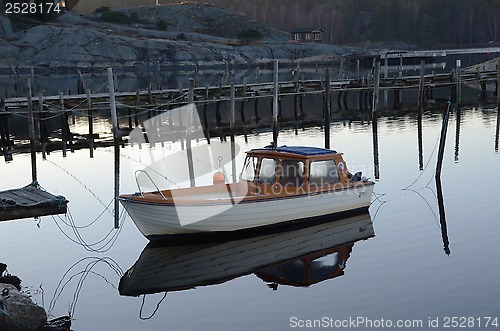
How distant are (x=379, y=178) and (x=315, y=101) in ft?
118

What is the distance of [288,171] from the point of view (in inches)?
891

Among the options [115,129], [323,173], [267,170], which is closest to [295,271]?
[267,170]

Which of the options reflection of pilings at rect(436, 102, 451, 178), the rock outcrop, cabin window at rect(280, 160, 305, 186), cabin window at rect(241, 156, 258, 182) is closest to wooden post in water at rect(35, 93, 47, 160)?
cabin window at rect(241, 156, 258, 182)

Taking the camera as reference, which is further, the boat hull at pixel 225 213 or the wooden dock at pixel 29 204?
the wooden dock at pixel 29 204

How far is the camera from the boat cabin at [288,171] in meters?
22.5

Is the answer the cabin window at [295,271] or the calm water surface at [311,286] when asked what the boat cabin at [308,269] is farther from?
the calm water surface at [311,286]

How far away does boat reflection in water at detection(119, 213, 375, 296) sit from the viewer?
18.9 m

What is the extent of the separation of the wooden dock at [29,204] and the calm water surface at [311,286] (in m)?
0.53

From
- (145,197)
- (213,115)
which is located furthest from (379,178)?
(213,115)

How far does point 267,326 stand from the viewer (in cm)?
1584

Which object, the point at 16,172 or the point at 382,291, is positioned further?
the point at 16,172

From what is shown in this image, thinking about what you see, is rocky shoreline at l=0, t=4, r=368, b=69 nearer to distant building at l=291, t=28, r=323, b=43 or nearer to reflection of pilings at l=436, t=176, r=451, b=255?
distant building at l=291, t=28, r=323, b=43

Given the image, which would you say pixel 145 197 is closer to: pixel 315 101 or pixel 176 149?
pixel 176 149

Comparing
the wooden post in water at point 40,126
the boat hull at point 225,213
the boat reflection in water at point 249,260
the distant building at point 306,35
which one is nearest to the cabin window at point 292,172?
the boat hull at point 225,213
